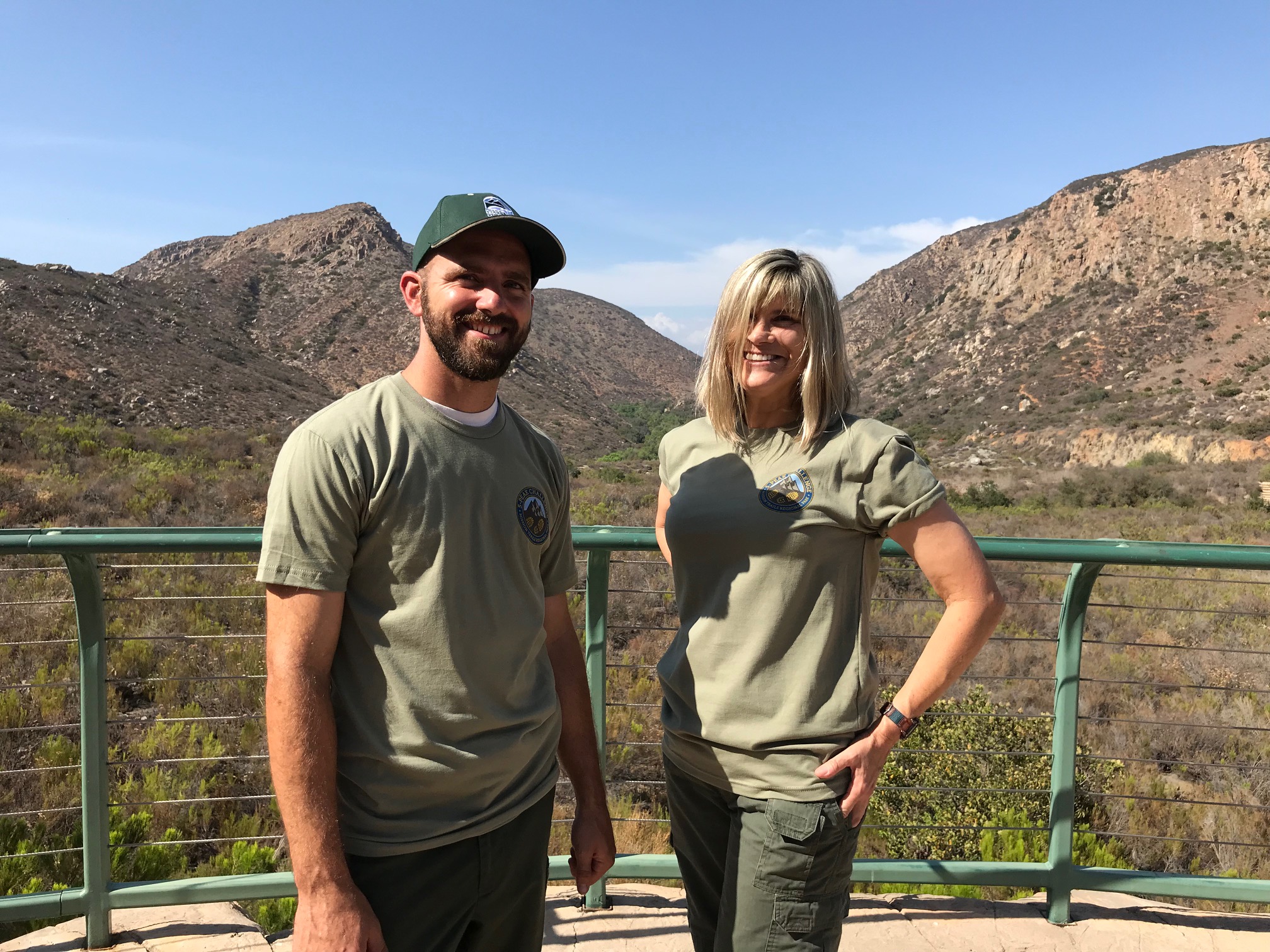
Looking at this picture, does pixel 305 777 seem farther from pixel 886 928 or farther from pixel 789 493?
pixel 886 928

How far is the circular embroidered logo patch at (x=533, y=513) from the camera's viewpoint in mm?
1639

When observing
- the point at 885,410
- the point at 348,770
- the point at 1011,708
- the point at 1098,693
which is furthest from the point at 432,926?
the point at 885,410

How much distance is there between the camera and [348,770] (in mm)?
1471

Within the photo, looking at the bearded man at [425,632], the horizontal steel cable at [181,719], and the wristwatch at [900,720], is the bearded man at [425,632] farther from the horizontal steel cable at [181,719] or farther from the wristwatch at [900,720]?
the horizontal steel cable at [181,719]

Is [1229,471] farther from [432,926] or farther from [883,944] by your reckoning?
[432,926]

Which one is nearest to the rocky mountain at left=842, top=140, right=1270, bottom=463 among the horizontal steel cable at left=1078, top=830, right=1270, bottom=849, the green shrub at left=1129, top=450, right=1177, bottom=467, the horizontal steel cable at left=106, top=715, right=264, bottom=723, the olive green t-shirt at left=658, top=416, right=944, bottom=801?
the green shrub at left=1129, top=450, right=1177, bottom=467

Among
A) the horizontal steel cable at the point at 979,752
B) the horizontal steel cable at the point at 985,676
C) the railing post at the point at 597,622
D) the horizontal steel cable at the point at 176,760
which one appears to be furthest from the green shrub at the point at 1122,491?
the horizontal steel cable at the point at 176,760

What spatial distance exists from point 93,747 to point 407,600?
5.60ft

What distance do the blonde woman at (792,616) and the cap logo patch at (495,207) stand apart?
51 centimetres

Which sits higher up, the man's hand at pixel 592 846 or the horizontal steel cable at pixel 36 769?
the man's hand at pixel 592 846

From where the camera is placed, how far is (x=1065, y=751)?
9.02ft

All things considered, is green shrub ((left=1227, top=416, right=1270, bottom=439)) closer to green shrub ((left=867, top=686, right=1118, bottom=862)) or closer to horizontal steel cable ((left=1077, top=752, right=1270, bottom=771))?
horizontal steel cable ((left=1077, top=752, right=1270, bottom=771))

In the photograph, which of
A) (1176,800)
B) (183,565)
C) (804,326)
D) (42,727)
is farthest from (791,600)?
(42,727)

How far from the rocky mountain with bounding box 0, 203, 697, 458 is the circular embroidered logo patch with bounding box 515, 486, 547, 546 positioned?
109 feet
